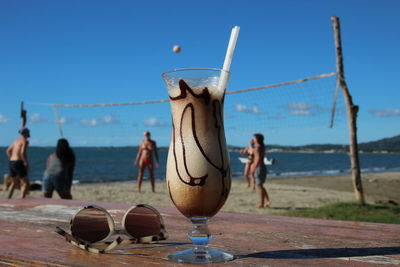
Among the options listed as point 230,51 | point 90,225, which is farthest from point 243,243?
point 230,51

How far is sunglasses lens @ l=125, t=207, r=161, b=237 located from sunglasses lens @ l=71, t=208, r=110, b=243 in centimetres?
9

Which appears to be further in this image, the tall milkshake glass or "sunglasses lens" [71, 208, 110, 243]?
"sunglasses lens" [71, 208, 110, 243]

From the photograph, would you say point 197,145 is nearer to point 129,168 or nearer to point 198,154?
point 198,154

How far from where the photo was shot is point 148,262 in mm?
1153

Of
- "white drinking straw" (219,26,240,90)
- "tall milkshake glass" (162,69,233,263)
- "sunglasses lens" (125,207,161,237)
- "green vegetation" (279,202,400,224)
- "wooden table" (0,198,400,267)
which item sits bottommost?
"green vegetation" (279,202,400,224)

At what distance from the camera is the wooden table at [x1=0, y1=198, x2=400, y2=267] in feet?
3.85

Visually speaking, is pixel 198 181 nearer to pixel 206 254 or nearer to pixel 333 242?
pixel 206 254

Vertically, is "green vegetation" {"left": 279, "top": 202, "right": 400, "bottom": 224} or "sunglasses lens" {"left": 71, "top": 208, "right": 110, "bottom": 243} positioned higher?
"sunglasses lens" {"left": 71, "top": 208, "right": 110, "bottom": 243}

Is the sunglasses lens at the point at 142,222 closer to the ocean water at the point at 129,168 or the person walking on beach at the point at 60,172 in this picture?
the person walking on beach at the point at 60,172

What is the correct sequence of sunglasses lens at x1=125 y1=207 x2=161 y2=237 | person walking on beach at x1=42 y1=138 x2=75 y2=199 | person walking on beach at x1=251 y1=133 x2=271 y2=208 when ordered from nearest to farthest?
sunglasses lens at x1=125 y1=207 x2=161 y2=237, person walking on beach at x1=42 y1=138 x2=75 y2=199, person walking on beach at x1=251 y1=133 x2=271 y2=208

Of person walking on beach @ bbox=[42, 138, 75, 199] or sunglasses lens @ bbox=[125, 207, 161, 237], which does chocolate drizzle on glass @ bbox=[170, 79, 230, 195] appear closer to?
sunglasses lens @ bbox=[125, 207, 161, 237]

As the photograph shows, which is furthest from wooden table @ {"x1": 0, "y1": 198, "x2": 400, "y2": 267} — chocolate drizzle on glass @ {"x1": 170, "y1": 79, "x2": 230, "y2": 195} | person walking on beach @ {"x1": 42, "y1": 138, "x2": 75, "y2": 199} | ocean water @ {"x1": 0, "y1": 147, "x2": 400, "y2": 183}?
ocean water @ {"x1": 0, "y1": 147, "x2": 400, "y2": 183}

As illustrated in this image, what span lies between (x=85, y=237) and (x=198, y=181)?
465mm

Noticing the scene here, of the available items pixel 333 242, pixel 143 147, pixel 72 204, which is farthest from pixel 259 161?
pixel 333 242
